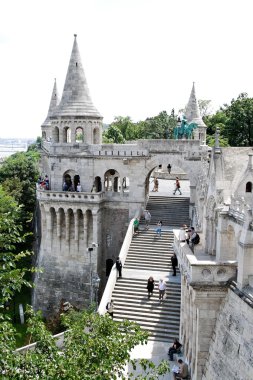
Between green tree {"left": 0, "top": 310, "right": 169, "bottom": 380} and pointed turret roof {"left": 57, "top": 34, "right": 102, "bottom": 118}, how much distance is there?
25238 millimetres

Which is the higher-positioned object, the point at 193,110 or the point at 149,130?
the point at 149,130

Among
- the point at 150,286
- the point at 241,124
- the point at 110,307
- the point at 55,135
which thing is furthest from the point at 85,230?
the point at 241,124

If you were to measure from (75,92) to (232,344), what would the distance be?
26.0 m

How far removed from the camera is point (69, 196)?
37.1 meters

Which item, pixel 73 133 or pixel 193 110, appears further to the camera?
pixel 193 110

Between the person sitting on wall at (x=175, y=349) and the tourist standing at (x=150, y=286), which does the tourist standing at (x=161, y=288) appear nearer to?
the tourist standing at (x=150, y=286)

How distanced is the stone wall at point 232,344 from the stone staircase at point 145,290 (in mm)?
6986

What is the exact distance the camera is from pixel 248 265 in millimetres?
17641

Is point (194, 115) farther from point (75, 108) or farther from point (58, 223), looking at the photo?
point (58, 223)

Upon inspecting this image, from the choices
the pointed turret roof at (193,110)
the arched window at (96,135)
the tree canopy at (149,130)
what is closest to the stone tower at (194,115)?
the pointed turret roof at (193,110)

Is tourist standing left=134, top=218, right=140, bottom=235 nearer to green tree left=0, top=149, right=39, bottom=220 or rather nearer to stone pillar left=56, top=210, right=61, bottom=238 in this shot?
stone pillar left=56, top=210, right=61, bottom=238

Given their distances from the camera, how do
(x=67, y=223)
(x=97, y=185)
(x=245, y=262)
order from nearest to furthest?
(x=245, y=262)
(x=67, y=223)
(x=97, y=185)

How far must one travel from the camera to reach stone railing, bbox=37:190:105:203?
36.7 metres

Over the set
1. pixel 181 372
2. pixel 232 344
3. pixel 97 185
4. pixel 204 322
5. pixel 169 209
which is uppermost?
pixel 97 185
